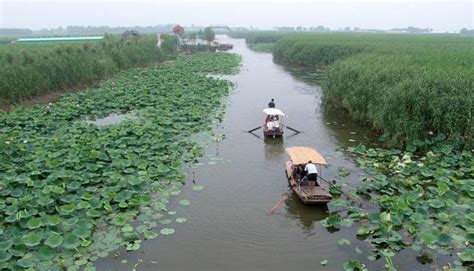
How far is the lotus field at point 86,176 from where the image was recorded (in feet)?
22.6

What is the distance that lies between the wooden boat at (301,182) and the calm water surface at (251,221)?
28cm

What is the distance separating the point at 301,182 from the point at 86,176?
197 inches

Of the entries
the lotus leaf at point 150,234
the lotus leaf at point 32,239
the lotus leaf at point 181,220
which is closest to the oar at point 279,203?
the lotus leaf at point 181,220

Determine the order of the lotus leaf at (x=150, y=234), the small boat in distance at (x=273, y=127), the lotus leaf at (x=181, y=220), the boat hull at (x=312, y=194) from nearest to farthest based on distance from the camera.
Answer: the lotus leaf at (x=150, y=234), the lotus leaf at (x=181, y=220), the boat hull at (x=312, y=194), the small boat in distance at (x=273, y=127)

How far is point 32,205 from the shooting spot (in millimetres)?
7898

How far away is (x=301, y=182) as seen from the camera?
9.38m

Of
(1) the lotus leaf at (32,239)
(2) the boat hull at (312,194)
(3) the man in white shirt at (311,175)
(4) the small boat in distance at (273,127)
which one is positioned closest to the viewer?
(1) the lotus leaf at (32,239)

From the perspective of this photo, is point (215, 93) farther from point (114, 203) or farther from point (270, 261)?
point (270, 261)

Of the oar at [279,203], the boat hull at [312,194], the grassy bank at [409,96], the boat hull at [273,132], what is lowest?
the oar at [279,203]

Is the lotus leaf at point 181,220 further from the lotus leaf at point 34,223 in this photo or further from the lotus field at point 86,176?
the lotus leaf at point 34,223

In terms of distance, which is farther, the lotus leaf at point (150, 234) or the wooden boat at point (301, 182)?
the wooden boat at point (301, 182)

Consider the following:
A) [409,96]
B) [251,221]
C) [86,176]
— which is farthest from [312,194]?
[409,96]

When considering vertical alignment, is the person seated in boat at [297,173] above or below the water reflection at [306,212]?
above

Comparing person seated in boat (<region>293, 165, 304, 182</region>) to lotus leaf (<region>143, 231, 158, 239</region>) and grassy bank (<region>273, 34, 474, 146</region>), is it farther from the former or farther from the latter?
grassy bank (<region>273, 34, 474, 146</region>)
